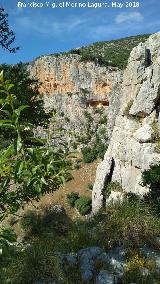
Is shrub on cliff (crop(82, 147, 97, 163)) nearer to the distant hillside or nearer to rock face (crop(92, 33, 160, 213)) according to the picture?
the distant hillside

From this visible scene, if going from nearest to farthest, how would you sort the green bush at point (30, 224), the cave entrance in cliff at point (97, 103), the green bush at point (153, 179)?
the green bush at point (153, 179) < the green bush at point (30, 224) < the cave entrance in cliff at point (97, 103)

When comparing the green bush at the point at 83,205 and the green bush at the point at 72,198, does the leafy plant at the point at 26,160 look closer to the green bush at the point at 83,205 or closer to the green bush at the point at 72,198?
the green bush at the point at 83,205

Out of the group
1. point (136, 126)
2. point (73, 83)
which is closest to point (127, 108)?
point (136, 126)

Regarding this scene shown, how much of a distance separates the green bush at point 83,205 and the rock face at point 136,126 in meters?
9.43

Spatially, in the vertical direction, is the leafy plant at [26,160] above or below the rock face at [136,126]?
above

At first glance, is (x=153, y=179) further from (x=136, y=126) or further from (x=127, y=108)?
(x=127, y=108)

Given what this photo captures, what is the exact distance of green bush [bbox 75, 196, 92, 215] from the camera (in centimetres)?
4376

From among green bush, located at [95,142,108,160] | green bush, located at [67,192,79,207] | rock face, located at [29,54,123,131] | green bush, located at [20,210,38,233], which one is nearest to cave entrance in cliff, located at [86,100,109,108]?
rock face, located at [29,54,123,131]

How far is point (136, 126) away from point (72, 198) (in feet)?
60.0

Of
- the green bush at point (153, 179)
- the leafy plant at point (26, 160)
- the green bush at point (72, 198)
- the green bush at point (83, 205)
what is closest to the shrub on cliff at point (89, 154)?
the green bush at point (72, 198)

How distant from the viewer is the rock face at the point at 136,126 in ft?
97.1

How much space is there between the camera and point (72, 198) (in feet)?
159

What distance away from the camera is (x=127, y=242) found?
36.5ft

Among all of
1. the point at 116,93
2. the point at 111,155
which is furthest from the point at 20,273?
the point at 116,93
